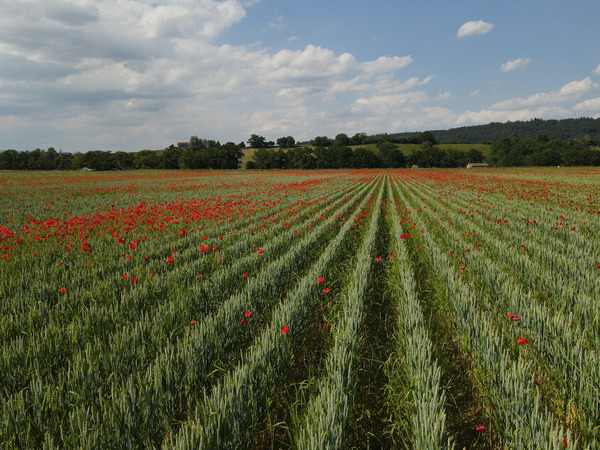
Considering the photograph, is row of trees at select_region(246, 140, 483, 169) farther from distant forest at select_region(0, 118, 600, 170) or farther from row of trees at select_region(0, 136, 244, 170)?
row of trees at select_region(0, 136, 244, 170)

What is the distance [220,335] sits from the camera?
9.74 ft

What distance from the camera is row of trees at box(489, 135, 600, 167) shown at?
3568 inches

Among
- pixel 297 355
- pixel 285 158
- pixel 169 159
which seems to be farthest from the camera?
pixel 285 158

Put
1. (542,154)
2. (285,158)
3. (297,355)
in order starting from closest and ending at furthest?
(297,355) → (285,158) → (542,154)

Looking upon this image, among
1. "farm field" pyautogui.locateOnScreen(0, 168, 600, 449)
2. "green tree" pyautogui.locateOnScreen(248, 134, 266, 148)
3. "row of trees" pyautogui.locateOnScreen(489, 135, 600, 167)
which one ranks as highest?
"green tree" pyautogui.locateOnScreen(248, 134, 266, 148)

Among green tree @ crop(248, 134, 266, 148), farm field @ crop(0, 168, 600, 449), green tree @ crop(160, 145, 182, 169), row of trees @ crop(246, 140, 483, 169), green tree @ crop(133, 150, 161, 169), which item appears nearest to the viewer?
farm field @ crop(0, 168, 600, 449)

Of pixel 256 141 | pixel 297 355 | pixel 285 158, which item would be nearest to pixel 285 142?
pixel 256 141

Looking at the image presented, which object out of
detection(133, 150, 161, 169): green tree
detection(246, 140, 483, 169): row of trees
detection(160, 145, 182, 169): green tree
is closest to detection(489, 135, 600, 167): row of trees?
detection(246, 140, 483, 169): row of trees

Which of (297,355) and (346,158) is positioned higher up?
(346,158)

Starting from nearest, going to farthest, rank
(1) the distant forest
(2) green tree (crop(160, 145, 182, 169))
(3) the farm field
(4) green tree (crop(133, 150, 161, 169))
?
(3) the farm field → (1) the distant forest → (2) green tree (crop(160, 145, 182, 169)) → (4) green tree (crop(133, 150, 161, 169))

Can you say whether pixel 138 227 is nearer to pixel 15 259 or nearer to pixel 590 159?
pixel 15 259

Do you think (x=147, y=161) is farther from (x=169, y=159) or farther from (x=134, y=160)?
(x=169, y=159)

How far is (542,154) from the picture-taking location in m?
95.4

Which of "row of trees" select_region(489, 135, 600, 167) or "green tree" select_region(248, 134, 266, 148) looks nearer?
"row of trees" select_region(489, 135, 600, 167)
